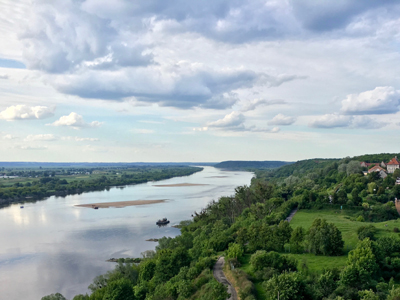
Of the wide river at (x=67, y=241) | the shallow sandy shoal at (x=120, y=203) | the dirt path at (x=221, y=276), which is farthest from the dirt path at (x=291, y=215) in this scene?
the shallow sandy shoal at (x=120, y=203)

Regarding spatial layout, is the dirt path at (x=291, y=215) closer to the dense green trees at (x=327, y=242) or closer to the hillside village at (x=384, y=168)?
the dense green trees at (x=327, y=242)

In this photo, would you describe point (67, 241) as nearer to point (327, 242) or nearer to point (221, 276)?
point (221, 276)

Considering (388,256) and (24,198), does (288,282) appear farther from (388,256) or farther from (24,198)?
(24,198)

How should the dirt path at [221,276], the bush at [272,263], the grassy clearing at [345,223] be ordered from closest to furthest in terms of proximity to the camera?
the dirt path at [221,276] → the bush at [272,263] → the grassy clearing at [345,223]

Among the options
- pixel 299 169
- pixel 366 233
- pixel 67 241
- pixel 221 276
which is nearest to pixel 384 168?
pixel 366 233

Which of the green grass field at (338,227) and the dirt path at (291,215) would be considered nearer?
the green grass field at (338,227)

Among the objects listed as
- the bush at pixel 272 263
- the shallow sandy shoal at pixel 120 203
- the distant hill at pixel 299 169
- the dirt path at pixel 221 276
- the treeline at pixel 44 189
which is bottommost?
the shallow sandy shoal at pixel 120 203

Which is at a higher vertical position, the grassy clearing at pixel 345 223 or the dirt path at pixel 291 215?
the grassy clearing at pixel 345 223
